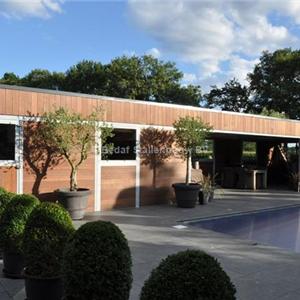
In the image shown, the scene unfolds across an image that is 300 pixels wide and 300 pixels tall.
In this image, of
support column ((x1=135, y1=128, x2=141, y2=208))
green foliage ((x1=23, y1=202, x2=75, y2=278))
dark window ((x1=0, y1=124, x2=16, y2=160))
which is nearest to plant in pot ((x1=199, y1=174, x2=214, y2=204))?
support column ((x1=135, y1=128, x2=141, y2=208))

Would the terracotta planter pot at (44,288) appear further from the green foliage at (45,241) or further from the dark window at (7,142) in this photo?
the dark window at (7,142)

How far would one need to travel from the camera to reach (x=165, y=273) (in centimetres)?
257

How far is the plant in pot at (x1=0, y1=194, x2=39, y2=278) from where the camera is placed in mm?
5031

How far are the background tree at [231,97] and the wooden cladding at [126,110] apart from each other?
798 inches

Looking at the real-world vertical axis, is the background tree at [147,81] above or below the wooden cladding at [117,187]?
above

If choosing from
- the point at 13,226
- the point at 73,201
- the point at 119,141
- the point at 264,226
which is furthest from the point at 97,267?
the point at 119,141

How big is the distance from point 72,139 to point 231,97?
29472 mm

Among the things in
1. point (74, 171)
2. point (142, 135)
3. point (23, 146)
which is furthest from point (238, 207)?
point (23, 146)

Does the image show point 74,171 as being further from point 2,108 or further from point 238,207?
point 238,207

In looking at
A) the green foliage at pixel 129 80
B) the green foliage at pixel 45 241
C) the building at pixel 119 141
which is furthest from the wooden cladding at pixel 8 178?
the green foliage at pixel 129 80

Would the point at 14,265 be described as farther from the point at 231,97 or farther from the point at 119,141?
the point at 231,97

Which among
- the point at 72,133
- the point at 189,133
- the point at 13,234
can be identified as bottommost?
the point at 13,234

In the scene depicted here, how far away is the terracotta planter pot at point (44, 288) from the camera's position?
3.95 metres

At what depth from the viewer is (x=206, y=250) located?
7.10 m
